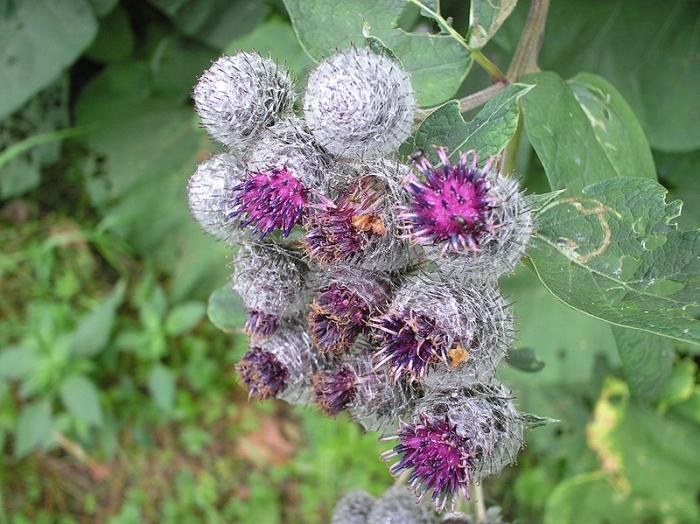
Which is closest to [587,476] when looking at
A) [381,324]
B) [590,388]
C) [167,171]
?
[590,388]

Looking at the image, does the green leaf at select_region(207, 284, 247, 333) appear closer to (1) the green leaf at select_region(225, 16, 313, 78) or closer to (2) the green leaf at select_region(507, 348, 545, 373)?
(2) the green leaf at select_region(507, 348, 545, 373)

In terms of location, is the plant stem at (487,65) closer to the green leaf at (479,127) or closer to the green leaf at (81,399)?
the green leaf at (479,127)

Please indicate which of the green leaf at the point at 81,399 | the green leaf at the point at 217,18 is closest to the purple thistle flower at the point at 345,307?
the green leaf at the point at 217,18

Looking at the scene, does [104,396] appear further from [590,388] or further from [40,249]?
[590,388]

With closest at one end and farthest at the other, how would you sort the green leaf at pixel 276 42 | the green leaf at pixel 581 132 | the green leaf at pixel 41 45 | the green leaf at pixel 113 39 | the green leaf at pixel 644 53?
the green leaf at pixel 581 132 → the green leaf at pixel 644 53 → the green leaf at pixel 276 42 → the green leaf at pixel 41 45 → the green leaf at pixel 113 39

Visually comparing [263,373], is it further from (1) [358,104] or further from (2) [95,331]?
(2) [95,331]

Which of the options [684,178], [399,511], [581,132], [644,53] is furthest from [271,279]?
[684,178]
